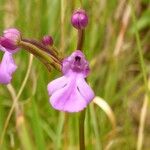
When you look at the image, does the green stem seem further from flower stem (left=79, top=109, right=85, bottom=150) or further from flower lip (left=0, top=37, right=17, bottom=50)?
flower stem (left=79, top=109, right=85, bottom=150)

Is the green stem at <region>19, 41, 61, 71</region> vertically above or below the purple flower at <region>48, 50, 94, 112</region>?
above

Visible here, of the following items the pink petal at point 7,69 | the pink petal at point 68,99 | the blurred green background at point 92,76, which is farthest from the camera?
the blurred green background at point 92,76

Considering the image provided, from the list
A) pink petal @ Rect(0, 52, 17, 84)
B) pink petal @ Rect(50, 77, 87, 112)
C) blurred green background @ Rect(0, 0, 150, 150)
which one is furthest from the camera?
blurred green background @ Rect(0, 0, 150, 150)

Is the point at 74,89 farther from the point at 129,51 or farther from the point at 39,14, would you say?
the point at 129,51

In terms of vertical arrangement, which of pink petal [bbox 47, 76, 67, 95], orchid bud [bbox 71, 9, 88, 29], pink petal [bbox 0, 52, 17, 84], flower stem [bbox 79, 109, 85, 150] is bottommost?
flower stem [bbox 79, 109, 85, 150]

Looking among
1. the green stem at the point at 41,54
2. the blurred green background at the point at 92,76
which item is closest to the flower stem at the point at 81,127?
the green stem at the point at 41,54

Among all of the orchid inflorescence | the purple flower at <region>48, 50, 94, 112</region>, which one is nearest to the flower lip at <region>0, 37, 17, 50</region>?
the orchid inflorescence

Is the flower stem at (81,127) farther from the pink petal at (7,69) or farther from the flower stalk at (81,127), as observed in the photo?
the pink petal at (7,69)
